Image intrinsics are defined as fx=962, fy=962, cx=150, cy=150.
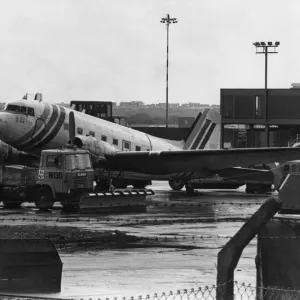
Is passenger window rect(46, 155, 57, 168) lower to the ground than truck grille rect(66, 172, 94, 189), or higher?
higher

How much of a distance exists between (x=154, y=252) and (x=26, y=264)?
31.5 ft

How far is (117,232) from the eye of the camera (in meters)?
26.5

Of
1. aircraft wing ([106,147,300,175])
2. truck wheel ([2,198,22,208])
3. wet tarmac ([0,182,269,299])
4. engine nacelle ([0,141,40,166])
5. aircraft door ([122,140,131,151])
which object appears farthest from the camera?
aircraft door ([122,140,131,151])

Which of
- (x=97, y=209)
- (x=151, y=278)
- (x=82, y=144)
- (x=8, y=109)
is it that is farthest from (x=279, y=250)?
(x=8, y=109)

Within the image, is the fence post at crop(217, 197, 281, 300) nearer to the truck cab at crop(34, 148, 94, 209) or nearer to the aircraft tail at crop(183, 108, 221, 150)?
the truck cab at crop(34, 148, 94, 209)

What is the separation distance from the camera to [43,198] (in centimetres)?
3522

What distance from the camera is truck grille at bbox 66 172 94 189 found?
35.5m

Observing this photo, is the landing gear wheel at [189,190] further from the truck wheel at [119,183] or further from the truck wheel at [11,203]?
the truck wheel at [11,203]

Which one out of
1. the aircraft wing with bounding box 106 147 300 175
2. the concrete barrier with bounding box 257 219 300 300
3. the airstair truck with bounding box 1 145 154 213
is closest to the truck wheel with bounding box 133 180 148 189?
the aircraft wing with bounding box 106 147 300 175

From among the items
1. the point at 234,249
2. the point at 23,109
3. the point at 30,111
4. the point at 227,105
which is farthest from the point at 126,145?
the point at 227,105

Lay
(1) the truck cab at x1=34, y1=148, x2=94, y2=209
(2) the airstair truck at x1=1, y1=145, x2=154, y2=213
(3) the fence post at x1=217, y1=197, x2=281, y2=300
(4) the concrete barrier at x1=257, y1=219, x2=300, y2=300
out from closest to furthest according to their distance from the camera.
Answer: (3) the fence post at x1=217, y1=197, x2=281, y2=300
(4) the concrete barrier at x1=257, y1=219, x2=300, y2=300
(2) the airstair truck at x1=1, y1=145, x2=154, y2=213
(1) the truck cab at x1=34, y1=148, x2=94, y2=209

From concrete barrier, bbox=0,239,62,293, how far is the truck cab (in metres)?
22.2

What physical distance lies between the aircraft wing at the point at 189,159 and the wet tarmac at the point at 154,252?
476 cm

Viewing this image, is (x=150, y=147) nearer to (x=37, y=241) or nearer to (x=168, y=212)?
(x=168, y=212)
